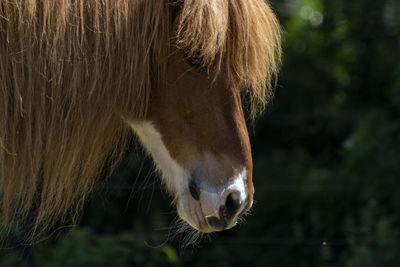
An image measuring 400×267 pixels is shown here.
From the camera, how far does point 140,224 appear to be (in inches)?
202

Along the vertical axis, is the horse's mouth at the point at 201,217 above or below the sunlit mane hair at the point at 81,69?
below

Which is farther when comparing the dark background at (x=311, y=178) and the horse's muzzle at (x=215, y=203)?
the dark background at (x=311, y=178)

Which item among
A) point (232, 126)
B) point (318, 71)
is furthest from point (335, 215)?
point (232, 126)

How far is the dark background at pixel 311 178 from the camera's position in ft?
14.8

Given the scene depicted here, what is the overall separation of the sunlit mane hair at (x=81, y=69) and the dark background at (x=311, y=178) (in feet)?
5.59

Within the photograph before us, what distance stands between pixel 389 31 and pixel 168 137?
3.98 meters

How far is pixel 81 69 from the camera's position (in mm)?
2150

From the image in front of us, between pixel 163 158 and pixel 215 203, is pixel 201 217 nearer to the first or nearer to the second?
pixel 215 203

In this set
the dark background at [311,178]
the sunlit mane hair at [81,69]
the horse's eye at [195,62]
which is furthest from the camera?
the dark background at [311,178]

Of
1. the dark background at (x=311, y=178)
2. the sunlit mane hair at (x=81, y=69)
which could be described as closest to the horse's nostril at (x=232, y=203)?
the sunlit mane hair at (x=81, y=69)

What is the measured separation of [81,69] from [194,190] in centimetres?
52

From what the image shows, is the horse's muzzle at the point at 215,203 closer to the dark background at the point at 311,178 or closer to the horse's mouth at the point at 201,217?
the horse's mouth at the point at 201,217

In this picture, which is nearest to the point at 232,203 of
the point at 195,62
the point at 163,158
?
the point at 163,158

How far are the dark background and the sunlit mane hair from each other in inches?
67.1
